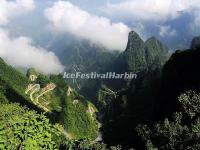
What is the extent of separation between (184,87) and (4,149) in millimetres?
80495

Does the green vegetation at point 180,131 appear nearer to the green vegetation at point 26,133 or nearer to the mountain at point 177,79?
the mountain at point 177,79

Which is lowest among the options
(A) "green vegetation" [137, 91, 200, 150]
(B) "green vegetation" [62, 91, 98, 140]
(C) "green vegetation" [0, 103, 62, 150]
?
(C) "green vegetation" [0, 103, 62, 150]

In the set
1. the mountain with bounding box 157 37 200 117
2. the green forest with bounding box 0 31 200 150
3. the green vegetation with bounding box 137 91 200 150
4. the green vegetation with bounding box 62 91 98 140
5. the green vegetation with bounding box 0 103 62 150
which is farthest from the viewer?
the green vegetation with bounding box 62 91 98 140

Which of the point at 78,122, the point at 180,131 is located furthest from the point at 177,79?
the point at 78,122

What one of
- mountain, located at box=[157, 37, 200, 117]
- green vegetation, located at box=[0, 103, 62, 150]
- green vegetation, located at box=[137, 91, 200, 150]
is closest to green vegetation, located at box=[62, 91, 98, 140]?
mountain, located at box=[157, 37, 200, 117]

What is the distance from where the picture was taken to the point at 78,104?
199 meters

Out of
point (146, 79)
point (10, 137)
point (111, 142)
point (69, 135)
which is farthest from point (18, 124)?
point (146, 79)

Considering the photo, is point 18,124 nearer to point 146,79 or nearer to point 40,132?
point 40,132

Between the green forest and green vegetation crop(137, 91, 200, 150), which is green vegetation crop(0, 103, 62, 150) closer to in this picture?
the green forest

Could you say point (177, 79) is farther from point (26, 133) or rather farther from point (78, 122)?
point (26, 133)

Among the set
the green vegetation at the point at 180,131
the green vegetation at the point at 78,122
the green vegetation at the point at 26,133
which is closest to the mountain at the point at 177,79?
the green vegetation at the point at 180,131

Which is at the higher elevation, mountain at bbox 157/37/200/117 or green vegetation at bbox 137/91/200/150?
mountain at bbox 157/37/200/117

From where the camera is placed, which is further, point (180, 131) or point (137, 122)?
point (137, 122)

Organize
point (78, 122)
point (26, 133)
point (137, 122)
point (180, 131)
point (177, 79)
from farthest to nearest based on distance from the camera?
point (78, 122), point (137, 122), point (177, 79), point (180, 131), point (26, 133)
